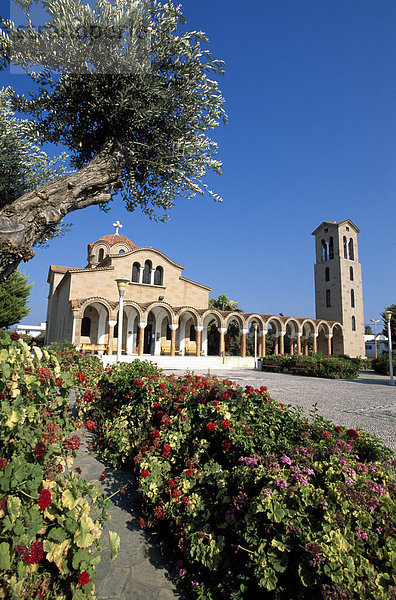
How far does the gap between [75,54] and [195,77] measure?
75.3 inches

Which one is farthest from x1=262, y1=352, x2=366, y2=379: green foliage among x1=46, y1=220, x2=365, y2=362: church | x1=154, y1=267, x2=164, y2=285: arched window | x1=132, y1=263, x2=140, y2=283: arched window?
x1=132, y1=263, x2=140, y2=283: arched window

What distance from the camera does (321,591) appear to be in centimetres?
184

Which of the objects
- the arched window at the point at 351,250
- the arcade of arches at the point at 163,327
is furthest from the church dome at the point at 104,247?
the arched window at the point at 351,250

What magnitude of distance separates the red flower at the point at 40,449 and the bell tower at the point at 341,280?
127 ft

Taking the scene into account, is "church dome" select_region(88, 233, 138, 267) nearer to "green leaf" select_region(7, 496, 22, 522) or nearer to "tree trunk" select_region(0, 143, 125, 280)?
"tree trunk" select_region(0, 143, 125, 280)

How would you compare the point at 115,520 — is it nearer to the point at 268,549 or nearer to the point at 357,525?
the point at 268,549

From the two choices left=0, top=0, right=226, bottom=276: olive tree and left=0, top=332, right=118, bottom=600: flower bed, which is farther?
left=0, top=0, right=226, bottom=276: olive tree

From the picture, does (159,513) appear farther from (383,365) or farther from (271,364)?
(383,365)

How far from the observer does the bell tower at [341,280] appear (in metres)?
37.6

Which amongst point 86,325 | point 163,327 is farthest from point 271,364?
point 86,325

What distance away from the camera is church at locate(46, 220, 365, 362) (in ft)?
83.9

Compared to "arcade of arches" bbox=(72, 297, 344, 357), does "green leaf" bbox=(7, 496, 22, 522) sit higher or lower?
lower

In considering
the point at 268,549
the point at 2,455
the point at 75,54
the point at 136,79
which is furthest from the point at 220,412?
the point at 75,54

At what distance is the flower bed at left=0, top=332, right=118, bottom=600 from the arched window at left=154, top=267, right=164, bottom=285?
27.5 meters
